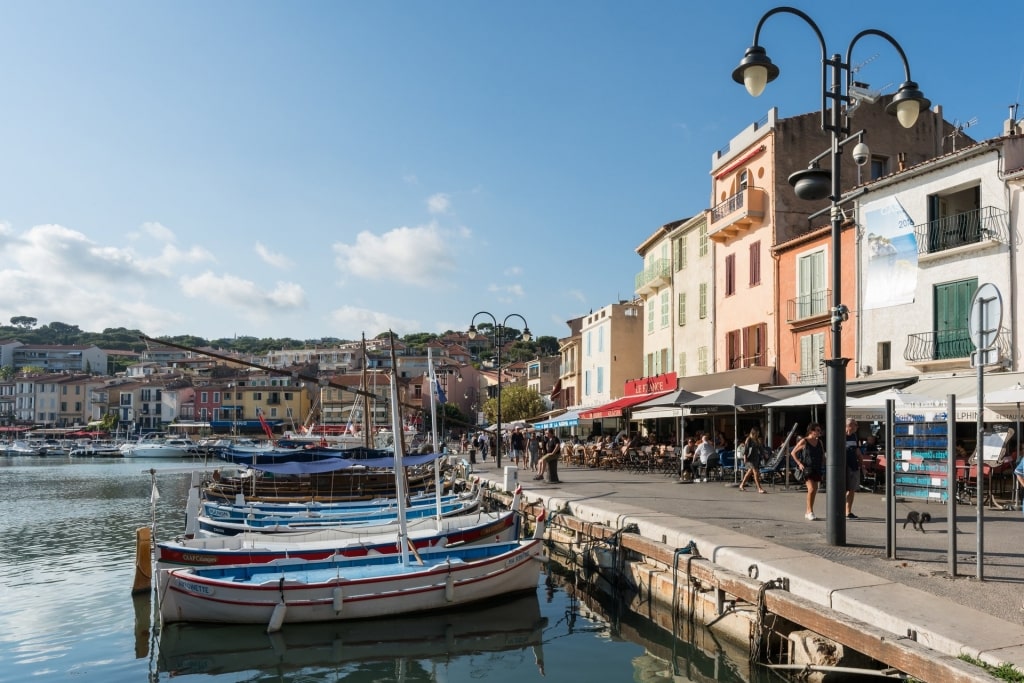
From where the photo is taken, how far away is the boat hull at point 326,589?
488 inches

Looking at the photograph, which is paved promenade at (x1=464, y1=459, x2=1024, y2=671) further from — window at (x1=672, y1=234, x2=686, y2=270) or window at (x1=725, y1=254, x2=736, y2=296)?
window at (x1=672, y1=234, x2=686, y2=270)

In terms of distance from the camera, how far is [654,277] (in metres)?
42.4

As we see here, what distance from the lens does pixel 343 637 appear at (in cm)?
1229

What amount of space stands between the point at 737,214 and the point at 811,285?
556 centimetres

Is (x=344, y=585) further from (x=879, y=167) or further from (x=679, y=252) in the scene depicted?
(x=679, y=252)

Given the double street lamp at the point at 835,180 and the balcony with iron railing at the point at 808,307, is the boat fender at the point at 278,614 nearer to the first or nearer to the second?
the double street lamp at the point at 835,180

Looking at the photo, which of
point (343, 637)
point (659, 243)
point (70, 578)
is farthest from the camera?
point (659, 243)

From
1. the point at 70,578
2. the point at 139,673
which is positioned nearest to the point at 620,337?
the point at 70,578

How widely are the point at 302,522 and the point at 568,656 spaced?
10253 mm

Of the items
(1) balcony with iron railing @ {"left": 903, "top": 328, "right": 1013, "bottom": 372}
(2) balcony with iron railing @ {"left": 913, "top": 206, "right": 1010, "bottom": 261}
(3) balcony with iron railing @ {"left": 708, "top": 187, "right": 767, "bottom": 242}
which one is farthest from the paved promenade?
(3) balcony with iron railing @ {"left": 708, "top": 187, "right": 767, "bottom": 242}

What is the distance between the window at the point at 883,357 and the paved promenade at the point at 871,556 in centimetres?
710

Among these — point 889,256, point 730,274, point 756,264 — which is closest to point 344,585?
point 889,256

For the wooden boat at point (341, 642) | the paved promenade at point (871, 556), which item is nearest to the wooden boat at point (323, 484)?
the paved promenade at point (871, 556)

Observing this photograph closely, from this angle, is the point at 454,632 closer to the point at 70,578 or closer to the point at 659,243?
the point at 70,578
